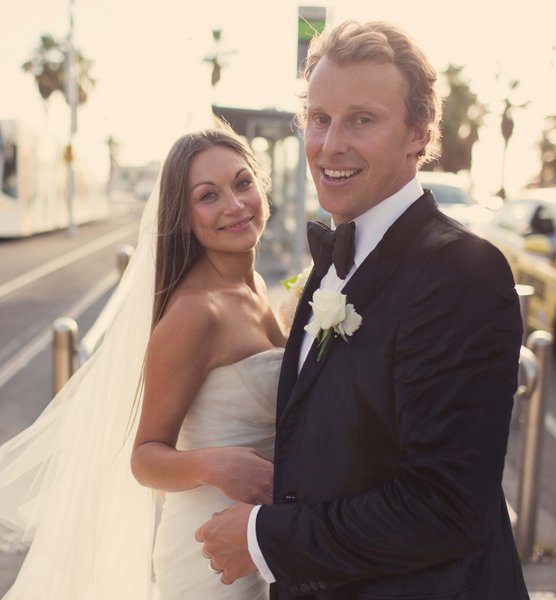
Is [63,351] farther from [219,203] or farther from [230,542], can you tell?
[230,542]

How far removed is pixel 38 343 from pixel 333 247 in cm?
833

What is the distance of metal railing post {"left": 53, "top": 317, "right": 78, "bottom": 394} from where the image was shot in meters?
4.63

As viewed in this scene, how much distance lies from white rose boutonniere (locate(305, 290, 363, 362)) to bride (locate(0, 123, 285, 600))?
0.54 metres

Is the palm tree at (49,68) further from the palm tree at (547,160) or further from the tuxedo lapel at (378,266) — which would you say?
the tuxedo lapel at (378,266)

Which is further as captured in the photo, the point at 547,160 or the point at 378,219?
the point at 547,160

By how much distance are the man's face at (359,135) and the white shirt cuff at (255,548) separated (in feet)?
2.24

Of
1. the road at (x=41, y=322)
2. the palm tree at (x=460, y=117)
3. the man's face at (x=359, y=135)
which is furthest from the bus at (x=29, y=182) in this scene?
the palm tree at (x=460, y=117)

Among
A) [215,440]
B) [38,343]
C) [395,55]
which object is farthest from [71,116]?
[395,55]

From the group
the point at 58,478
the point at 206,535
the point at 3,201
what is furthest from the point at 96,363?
the point at 3,201

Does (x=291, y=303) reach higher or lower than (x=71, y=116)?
higher

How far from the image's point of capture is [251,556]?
163 cm

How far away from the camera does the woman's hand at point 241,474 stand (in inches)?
79.3

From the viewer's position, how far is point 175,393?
221 centimetres

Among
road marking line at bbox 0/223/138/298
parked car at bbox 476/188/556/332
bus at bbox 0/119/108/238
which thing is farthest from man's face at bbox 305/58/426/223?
bus at bbox 0/119/108/238
